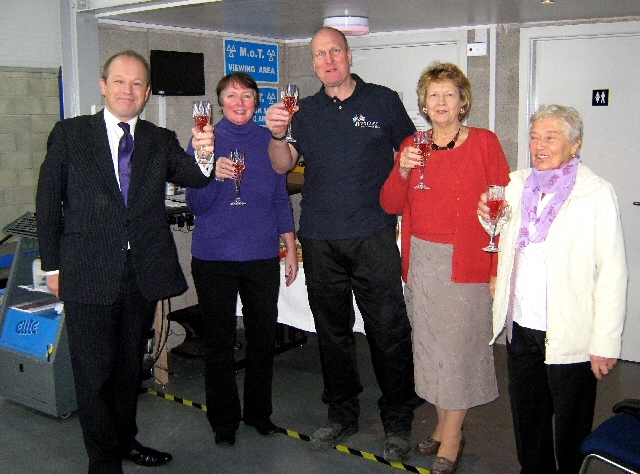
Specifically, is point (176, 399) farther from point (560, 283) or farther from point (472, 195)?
point (560, 283)

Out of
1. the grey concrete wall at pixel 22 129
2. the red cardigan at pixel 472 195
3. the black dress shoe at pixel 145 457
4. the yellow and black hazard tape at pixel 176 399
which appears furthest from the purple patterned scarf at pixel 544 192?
the grey concrete wall at pixel 22 129

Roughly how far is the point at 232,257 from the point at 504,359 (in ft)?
7.72

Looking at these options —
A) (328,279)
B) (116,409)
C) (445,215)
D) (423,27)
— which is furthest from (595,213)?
(423,27)

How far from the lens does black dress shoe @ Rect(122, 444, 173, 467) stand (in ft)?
10.5

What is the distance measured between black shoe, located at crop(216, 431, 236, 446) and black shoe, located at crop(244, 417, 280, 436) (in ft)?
0.48

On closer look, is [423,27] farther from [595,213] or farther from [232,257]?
[595,213]

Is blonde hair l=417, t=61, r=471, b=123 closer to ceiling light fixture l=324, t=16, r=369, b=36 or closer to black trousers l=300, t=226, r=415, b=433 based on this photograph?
black trousers l=300, t=226, r=415, b=433

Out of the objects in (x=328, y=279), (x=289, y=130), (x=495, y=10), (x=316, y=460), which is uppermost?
(x=495, y=10)

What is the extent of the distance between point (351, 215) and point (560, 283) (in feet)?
3.37

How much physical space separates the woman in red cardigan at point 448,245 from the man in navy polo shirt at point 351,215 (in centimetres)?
15

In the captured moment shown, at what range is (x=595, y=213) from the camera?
2305mm

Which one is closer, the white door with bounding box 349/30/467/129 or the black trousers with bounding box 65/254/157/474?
the black trousers with bounding box 65/254/157/474

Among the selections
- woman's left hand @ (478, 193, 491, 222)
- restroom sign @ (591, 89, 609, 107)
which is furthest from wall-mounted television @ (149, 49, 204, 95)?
woman's left hand @ (478, 193, 491, 222)

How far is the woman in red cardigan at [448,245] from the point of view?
2.75 m
